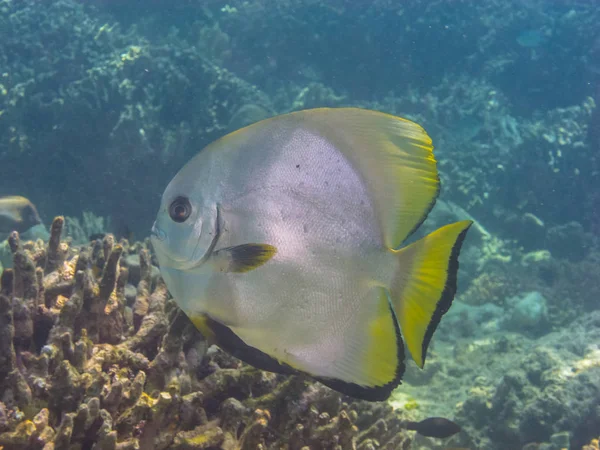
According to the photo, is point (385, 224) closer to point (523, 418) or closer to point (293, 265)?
point (293, 265)

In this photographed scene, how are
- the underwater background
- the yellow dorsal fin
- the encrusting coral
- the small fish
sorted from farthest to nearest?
the small fish, the underwater background, the encrusting coral, the yellow dorsal fin

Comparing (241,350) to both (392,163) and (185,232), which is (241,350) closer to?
(185,232)

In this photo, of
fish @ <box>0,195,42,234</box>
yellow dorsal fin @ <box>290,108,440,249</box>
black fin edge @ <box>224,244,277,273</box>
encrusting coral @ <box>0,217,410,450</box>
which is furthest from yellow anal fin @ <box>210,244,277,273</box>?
fish @ <box>0,195,42,234</box>

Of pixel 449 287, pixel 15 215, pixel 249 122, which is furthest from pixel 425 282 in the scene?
pixel 249 122

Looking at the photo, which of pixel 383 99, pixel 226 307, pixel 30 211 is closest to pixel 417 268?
pixel 226 307

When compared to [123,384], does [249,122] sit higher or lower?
lower

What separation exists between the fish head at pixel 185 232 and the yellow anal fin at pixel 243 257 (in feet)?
0.16

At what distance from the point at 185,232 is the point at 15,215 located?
7185 mm

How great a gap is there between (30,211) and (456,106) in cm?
1245

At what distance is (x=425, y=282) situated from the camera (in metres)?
1.04

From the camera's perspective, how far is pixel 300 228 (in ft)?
3.57

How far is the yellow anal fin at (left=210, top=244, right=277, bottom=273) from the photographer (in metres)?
1.01

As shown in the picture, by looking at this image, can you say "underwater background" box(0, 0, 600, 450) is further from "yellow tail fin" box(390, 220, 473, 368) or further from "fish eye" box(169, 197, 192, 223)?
"yellow tail fin" box(390, 220, 473, 368)

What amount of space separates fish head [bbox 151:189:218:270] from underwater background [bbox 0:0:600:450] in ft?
2.64
